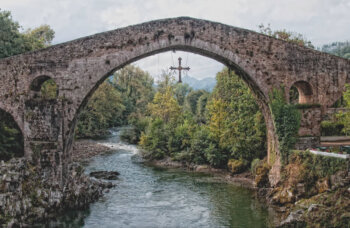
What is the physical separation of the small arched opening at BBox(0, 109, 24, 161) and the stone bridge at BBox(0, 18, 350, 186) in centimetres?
222

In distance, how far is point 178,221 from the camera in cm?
1270

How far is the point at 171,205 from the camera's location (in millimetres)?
14555

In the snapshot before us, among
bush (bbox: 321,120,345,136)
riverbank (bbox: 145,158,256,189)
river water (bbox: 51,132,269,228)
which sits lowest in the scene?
river water (bbox: 51,132,269,228)

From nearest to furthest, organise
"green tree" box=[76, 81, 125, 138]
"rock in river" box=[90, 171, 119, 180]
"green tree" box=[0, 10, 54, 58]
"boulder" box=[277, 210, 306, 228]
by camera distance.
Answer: "boulder" box=[277, 210, 306, 228] → "green tree" box=[0, 10, 54, 58] → "rock in river" box=[90, 171, 119, 180] → "green tree" box=[76, 81, 125, 138]

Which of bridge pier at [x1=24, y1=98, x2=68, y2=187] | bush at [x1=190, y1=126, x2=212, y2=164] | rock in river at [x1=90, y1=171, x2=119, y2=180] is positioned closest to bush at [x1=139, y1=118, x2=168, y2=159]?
bush at [x1=190, y1=126, x2=212, y2=164]

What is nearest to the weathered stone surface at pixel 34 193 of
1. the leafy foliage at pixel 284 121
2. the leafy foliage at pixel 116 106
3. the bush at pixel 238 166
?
the leafy foliage at pixel 284 121

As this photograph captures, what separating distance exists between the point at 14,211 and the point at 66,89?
5.33m

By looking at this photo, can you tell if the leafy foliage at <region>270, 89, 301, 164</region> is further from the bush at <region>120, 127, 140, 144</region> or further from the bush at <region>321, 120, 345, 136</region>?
the bush at <region>120, 127, 140, 144</region>

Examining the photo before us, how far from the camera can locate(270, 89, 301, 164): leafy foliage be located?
49.2 feet

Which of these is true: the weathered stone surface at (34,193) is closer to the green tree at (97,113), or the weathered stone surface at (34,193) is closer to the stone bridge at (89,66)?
the stone bridge at (89,66)

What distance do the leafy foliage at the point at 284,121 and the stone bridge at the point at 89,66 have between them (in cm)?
41

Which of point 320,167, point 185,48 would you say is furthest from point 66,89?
point 320,167

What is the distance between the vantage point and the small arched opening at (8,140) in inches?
641

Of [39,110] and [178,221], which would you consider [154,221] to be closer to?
[178,221]
